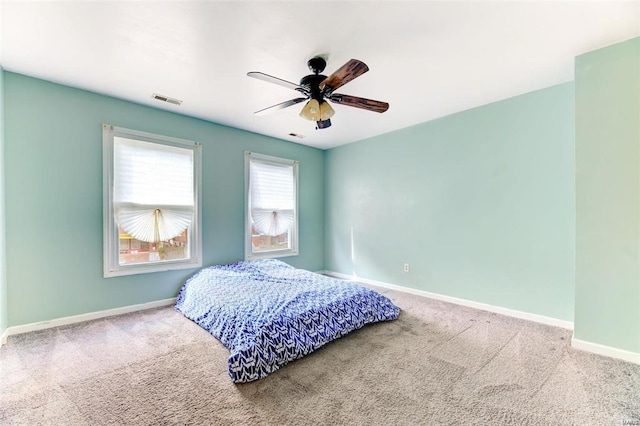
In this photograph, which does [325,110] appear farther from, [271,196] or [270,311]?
[271,196]

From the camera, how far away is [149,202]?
11.3 ft

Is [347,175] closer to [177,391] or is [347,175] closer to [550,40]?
[550,40]

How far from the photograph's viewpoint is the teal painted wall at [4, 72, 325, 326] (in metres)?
2.69

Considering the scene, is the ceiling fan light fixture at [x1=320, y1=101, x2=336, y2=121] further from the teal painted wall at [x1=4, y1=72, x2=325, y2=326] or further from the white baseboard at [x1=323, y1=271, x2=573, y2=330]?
the white baseboard at [x1=323, y1=271, x2=573, y2=330]

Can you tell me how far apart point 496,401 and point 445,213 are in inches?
98.2

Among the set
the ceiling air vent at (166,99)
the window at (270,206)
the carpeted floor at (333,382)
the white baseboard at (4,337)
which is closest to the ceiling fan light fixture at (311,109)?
the ceiling air vent at (166,99)

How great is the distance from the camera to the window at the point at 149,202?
320 centimetres

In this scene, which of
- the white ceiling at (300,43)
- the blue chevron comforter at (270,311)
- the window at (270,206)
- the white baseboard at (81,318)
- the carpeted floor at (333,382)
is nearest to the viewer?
the carpeted floor at (333,382)

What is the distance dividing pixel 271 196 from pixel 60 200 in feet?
8.73

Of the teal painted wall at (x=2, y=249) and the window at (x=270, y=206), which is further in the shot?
the window at (x=270, y=206)

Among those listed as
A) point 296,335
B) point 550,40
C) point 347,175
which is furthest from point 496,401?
point 347,175

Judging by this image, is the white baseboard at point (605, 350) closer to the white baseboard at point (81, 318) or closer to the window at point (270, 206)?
the window at point (270, 206)

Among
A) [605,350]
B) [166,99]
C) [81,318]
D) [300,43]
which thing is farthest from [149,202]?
[605,350]

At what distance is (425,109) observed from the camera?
359 cm
